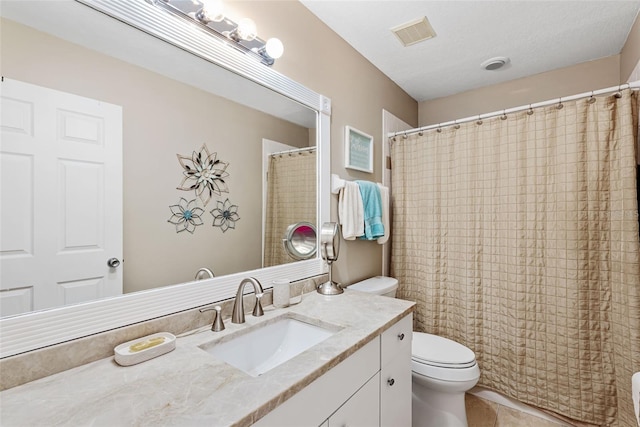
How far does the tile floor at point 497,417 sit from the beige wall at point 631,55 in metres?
2.07

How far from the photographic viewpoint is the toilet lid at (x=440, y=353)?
59.6 inches

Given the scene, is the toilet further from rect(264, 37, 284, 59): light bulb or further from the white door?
rect(264, 37, 284, 59): light bulb

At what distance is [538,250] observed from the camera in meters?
1.78

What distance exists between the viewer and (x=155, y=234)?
0.97 metres

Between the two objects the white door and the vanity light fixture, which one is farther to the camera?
the vanity light fixture

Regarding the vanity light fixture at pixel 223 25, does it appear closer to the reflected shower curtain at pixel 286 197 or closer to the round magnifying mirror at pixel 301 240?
the reflected shower curtain at pixel 286 197

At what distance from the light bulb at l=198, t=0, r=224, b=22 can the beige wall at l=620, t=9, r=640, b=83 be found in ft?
7.23

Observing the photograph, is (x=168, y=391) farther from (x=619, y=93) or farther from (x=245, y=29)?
(x=619, y=93)

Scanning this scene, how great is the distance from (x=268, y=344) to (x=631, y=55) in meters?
2.62

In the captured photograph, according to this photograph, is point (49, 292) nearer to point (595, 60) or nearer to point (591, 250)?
point (591, 250)

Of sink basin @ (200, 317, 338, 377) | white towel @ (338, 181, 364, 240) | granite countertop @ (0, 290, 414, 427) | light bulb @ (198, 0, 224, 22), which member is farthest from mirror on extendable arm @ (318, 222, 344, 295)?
light bulb @ (198, 0, 224, 22)

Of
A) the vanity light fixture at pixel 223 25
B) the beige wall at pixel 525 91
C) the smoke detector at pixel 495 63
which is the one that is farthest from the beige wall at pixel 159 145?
the beige wall at pixel 525 91

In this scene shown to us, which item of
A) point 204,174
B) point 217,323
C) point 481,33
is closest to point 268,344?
point 217,323

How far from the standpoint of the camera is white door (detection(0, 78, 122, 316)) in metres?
0.70
